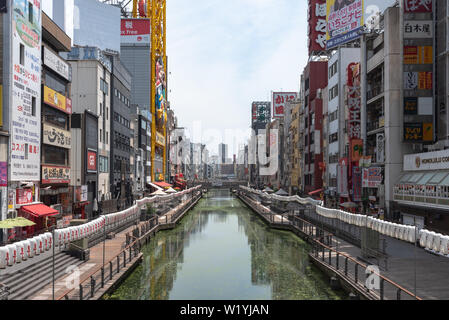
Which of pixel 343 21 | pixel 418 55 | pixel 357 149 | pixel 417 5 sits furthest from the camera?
pixel 343 21

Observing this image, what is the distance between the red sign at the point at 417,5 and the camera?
42188 mm

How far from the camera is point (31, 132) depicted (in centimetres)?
3866

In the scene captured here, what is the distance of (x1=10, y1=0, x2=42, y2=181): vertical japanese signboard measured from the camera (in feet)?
115

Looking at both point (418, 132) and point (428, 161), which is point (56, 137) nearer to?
point (428, 161)

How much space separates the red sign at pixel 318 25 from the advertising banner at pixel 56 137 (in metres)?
52.5

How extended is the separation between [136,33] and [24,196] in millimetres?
104216

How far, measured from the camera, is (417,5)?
4247 centimetres

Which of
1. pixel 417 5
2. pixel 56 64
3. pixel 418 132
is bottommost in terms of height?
pixel 418 132

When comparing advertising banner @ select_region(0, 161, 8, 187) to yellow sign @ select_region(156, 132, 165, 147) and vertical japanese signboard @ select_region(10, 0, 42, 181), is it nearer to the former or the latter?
vertical japanese signboard @ select_region(10, 0, 42, 181)

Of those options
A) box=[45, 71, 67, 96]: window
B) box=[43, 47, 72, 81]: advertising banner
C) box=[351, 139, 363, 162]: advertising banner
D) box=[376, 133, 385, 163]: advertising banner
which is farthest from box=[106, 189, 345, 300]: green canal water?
box=[43, 47, 72, 81]: advertising banner

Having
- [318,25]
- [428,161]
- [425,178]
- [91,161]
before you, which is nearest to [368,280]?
[425,178]

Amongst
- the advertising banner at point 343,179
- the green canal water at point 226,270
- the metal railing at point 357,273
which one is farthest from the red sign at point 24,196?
the advertising banner at point 343,179

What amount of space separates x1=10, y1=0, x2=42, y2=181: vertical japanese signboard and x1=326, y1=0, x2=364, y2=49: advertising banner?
4566 centimetres

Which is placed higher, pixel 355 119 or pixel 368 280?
pixel 355 119
